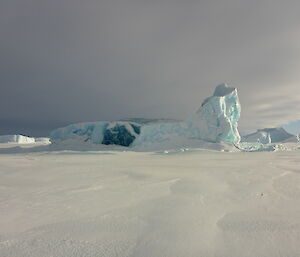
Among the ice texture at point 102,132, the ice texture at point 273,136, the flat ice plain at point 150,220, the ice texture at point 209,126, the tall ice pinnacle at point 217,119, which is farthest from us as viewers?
the ice texture at point 273,136

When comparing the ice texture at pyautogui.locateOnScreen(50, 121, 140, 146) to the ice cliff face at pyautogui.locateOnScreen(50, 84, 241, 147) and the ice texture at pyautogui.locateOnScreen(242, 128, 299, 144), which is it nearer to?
the ice cliff face at pyautogui.locateOnScreen(50, 84, 241, 147)

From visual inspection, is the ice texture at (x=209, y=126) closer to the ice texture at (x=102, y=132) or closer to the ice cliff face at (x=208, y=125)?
the ice cliff face at (x=208, y=125)

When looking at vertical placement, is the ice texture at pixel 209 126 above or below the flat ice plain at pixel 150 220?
above


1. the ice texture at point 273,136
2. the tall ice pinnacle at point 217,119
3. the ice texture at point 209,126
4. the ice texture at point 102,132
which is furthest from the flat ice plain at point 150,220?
the ice texture at point 273,136

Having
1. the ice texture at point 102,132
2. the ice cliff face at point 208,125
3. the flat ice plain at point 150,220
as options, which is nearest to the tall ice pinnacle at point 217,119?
the ice cliff face at point 208,125

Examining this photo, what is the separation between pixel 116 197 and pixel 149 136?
2139cm

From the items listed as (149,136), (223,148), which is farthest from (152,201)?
(149,136)

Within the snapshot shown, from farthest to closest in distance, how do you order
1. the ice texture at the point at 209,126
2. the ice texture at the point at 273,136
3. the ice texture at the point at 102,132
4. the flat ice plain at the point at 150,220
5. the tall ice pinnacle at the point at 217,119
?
the ice texture at the point at 273,136 → the ice texture at the point at 102,132 → the ice texture at the point at 209,126 → the tall ice pinnacle at the point at 217,119 → the flat ice plain at the point at 150,220

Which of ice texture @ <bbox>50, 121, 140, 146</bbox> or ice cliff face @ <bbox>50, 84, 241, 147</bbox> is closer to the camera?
ice cliff face @ <bbox>50, 84, 241, 147</bbox>

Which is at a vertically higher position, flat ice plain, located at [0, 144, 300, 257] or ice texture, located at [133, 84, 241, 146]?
ice texture, located at [133, 84, 241, 146]

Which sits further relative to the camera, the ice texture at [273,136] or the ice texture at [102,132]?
the ice texture at [273,136]

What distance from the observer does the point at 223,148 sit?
760 inches

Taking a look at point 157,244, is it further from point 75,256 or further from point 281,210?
point 281,210

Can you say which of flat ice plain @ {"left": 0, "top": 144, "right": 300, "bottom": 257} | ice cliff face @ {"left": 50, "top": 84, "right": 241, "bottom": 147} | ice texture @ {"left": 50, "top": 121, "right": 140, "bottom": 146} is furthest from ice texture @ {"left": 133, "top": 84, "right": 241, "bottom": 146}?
flat ice plain @ {"left": 0, "top": 144, "right": 300, "bottom": 257}
